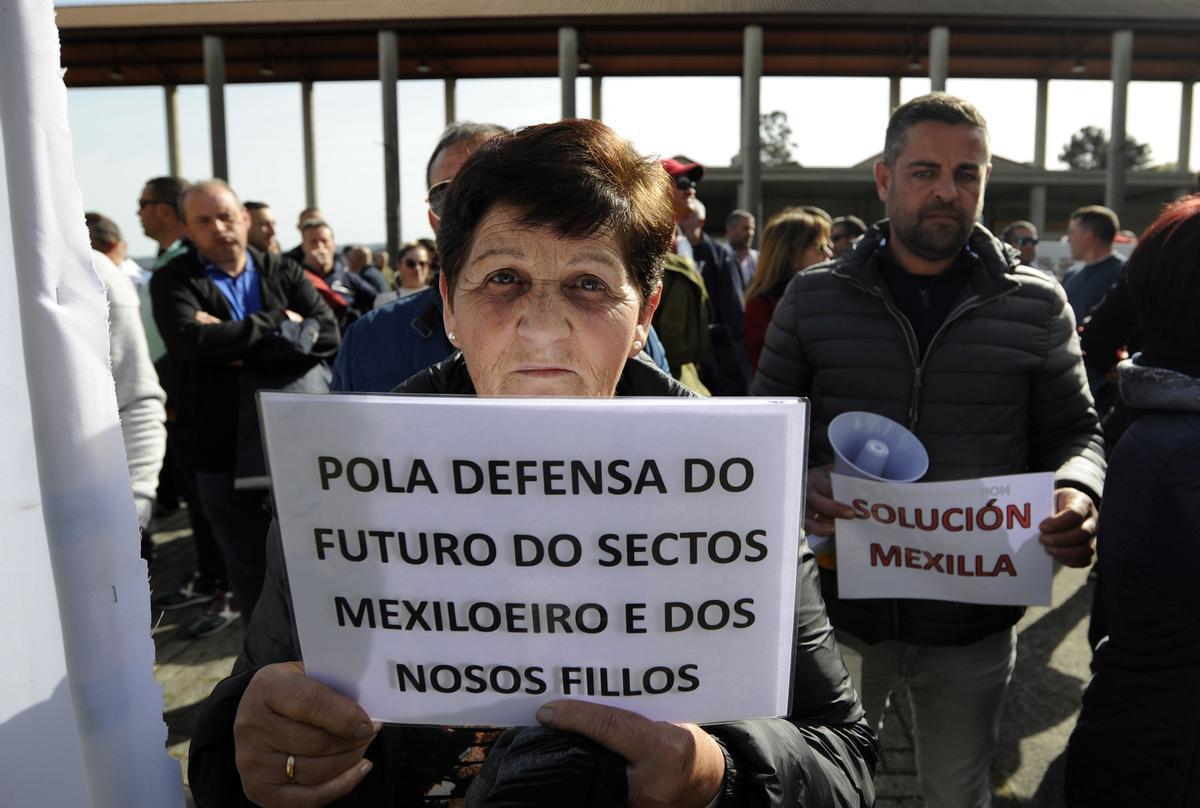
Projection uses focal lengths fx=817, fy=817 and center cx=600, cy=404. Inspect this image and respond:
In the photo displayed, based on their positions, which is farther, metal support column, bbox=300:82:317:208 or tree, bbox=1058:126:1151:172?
tree, bbox=1058:126:1151:172

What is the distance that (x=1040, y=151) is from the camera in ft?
100

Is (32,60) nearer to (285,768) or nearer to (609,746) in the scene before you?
(285,768)

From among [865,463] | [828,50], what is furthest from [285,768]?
[828,50]

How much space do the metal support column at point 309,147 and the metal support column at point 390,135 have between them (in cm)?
Answer: 848

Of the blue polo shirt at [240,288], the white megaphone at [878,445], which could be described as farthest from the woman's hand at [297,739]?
the blue polo shirt at [240,288]

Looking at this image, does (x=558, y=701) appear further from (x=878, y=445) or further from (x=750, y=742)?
(x=878, y=445)

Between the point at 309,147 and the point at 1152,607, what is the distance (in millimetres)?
33733

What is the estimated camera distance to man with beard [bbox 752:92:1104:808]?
2213 mm

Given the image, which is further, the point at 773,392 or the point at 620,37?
the point at 620,37

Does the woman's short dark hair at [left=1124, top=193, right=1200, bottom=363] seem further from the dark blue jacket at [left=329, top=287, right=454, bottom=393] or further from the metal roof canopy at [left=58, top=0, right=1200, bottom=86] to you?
the metal roof canopy at [left=58, top=0, right=1200, bottom=86]

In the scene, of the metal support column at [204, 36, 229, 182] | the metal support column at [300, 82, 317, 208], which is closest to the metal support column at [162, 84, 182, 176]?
the metal support column at [300, 82, 317, 208]

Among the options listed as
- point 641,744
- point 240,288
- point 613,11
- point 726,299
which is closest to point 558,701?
point 641,744

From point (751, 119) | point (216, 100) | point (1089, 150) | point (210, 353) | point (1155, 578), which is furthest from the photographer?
point (1089, 150)

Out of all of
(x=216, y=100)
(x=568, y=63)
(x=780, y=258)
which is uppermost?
(x=568, y=63)
